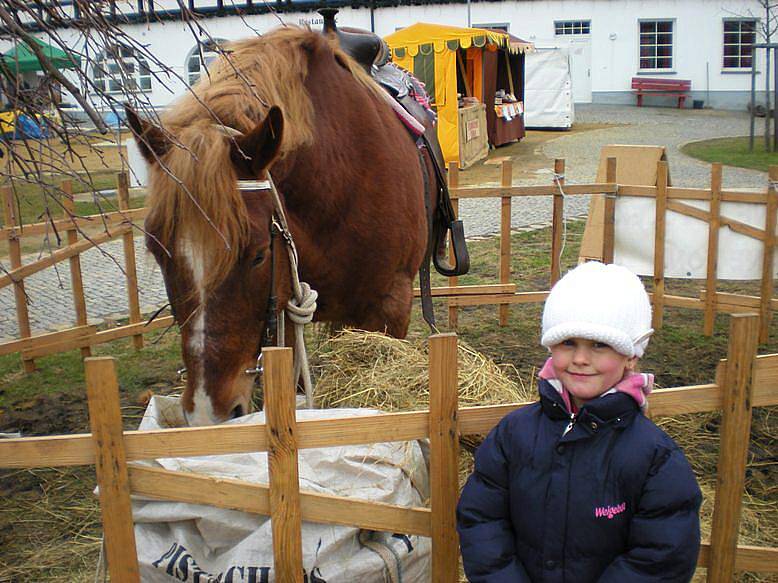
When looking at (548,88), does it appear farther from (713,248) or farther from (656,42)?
(713,248)

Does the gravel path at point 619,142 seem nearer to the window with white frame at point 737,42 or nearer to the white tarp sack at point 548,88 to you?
the white tarp sack at point 548,88

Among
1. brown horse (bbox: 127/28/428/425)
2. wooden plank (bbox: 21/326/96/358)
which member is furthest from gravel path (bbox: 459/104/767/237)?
brown horse (bbox: 127/28/428/425)

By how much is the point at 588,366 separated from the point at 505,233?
4.94 meters

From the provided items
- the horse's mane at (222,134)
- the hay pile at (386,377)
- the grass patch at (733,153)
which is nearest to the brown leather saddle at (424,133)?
the horse's mane at (222,134)

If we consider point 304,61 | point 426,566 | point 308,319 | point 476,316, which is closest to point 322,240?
point 308,319

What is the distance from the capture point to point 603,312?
1858 mm

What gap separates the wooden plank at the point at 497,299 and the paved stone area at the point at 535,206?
2.62 meters

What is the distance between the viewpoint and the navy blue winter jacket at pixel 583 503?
1788 millimetres

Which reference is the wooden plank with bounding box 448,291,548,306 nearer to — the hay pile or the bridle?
the hay pile

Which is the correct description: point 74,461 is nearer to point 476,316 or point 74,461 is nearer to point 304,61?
point 304,61

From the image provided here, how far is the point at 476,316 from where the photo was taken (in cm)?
725

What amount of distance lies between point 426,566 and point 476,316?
4.98 m

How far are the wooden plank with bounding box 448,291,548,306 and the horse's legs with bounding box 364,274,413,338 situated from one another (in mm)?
2815

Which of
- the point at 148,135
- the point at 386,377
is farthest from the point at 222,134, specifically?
the point at 386,377
